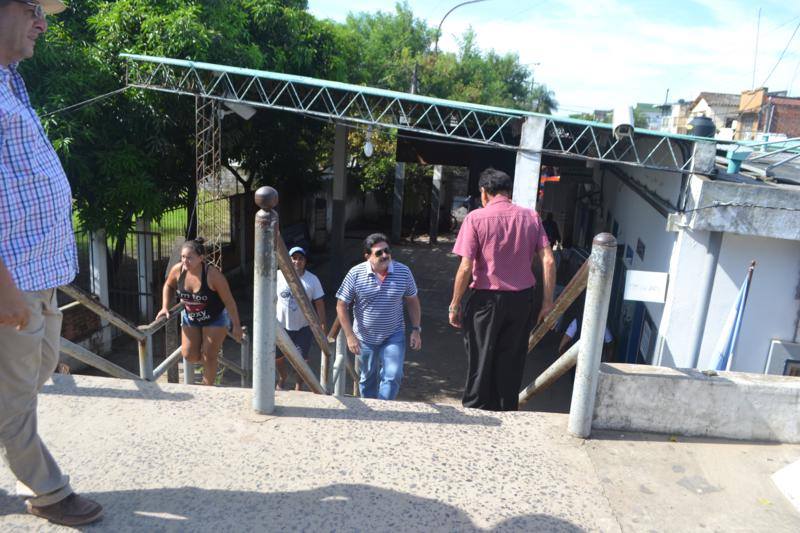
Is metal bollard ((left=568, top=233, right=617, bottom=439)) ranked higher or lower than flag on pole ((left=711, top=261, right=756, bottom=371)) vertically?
higher

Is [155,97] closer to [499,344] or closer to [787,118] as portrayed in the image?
[499,344]

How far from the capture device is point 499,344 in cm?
371

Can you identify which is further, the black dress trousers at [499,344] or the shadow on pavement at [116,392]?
the black dress trousers at [499,344]

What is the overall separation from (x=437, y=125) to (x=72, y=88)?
7.17m

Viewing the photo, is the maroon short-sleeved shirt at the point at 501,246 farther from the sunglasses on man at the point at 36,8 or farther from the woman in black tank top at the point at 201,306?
the woman in black tank top at the point at 201,306

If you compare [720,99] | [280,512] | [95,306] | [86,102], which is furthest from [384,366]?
[720,99]

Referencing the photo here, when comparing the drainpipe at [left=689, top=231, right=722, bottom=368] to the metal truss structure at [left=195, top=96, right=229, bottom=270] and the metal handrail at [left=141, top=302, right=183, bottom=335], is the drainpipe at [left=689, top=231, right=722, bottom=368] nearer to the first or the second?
the metal handrail at [left=141, top=302, right=183, bottom=335]

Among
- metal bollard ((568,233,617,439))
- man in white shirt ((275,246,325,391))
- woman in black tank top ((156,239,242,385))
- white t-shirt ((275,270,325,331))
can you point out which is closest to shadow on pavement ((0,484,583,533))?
metal bollard ((568,233,617,439))

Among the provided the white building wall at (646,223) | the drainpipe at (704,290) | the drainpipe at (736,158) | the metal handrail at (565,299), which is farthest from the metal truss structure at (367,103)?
the metal handrail at (565,299)

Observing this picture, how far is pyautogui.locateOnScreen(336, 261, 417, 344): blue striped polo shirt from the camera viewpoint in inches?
183

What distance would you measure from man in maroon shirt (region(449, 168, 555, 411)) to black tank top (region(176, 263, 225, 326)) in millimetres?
2678

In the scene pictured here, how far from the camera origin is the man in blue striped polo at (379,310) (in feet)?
15.1

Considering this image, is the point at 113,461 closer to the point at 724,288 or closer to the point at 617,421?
the point at 617,421

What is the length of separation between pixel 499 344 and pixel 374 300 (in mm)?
1231
